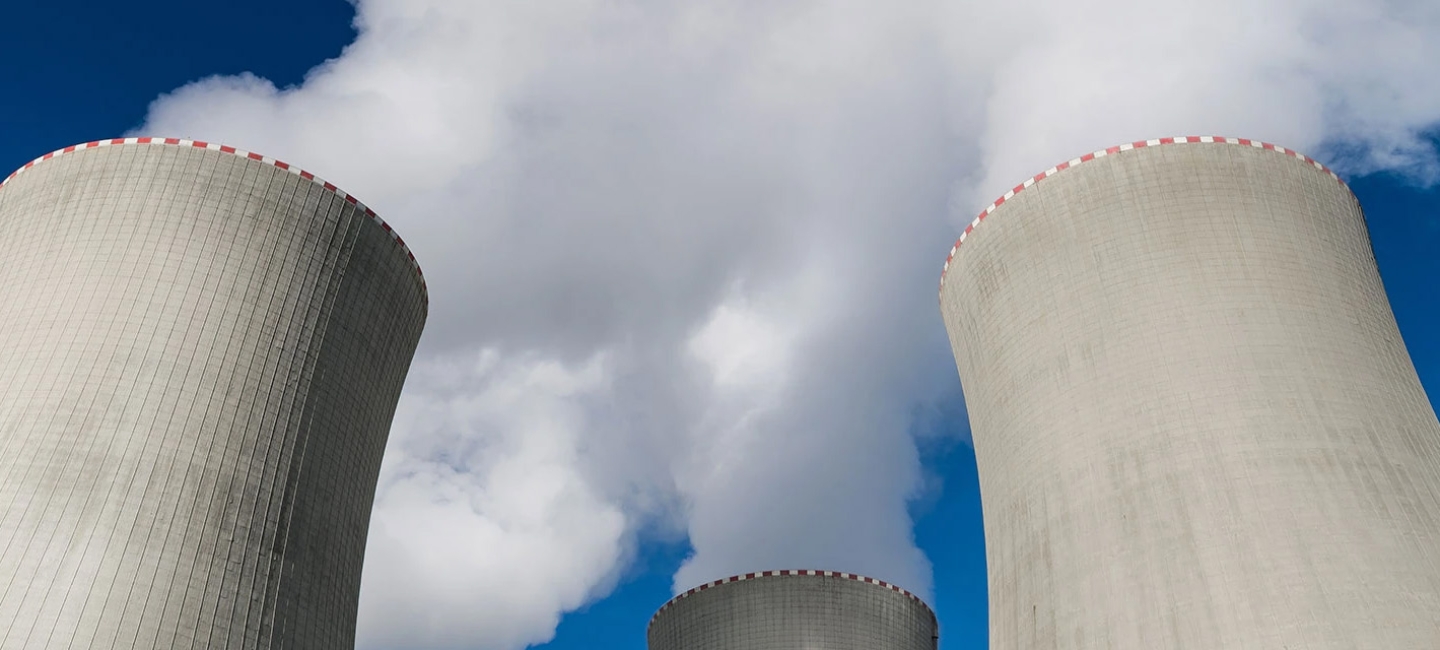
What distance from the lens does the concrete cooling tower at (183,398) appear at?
8.97 meters

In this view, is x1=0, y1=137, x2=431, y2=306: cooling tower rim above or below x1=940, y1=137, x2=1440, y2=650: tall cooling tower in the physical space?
above

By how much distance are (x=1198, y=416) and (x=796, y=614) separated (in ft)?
37.1

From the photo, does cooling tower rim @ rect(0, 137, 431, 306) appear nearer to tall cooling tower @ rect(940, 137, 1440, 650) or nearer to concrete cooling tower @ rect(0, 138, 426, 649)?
concrete cooling tower @ rect(0, 138, 426, 649)

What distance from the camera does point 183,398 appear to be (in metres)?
9.81

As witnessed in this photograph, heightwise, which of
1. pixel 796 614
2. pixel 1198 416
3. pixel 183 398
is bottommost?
pixel 1198 416

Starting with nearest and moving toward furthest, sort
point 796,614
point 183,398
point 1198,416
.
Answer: point 1198,416 → point 183,398 → point 796,614

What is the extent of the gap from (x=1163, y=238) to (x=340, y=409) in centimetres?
817

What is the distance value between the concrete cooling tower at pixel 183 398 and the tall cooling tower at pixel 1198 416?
6653 millimetres

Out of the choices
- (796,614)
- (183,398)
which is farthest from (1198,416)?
(796,614)

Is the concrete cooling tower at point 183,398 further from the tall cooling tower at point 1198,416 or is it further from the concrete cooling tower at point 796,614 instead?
the concrete cooling tower at point 796,614

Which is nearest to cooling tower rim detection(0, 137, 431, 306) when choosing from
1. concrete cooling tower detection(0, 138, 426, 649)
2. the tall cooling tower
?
concrete cooling tower detection(0, 138, 426, 649)

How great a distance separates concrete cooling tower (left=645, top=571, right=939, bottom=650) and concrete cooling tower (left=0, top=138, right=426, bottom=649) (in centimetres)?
956

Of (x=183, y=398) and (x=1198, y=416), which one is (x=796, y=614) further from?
(x=183, y=398)

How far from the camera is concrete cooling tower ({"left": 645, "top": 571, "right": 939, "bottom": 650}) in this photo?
1970cm
